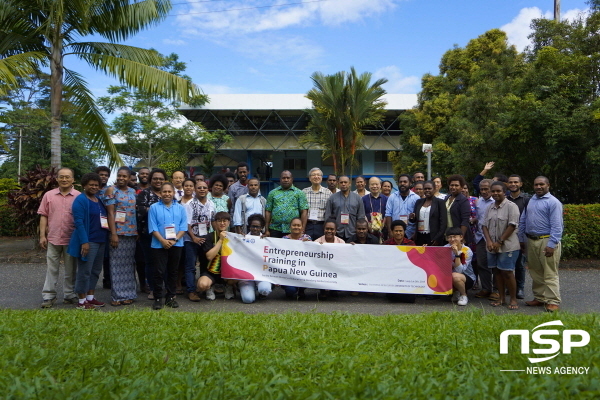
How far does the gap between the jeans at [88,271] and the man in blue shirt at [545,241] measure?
6519mm

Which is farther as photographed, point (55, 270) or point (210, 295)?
point (210, 295)

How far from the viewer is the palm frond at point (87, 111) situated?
11.6 m

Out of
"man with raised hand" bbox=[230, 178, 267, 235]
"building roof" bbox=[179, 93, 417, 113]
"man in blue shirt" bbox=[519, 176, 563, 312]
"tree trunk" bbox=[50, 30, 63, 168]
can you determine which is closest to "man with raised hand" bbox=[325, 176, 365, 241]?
"man with raised hand" bbox=[230, 178, 267, 235]

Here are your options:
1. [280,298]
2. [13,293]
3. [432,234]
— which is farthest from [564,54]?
[13,293]

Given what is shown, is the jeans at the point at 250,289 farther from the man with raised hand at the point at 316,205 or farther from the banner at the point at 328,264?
the man with raised hand at the point at 316,205

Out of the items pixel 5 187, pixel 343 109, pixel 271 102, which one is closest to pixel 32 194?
pixel 5 187

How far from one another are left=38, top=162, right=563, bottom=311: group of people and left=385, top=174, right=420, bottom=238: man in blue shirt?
20 mm

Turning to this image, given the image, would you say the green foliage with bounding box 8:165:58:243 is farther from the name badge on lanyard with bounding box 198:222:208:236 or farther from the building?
the building

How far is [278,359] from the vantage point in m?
3.66

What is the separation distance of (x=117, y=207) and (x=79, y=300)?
1.48 metres

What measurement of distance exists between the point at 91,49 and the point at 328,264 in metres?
8.53

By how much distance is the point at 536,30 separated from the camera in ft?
51.9

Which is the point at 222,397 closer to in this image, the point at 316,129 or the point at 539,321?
the point at 539,321

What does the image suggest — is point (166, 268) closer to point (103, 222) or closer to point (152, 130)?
point (103, 222)
